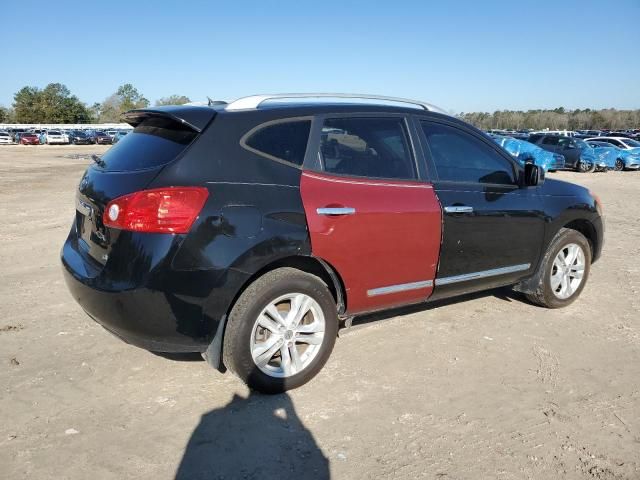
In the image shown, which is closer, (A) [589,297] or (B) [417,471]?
(B) [417,471]

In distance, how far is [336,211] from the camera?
321 cm

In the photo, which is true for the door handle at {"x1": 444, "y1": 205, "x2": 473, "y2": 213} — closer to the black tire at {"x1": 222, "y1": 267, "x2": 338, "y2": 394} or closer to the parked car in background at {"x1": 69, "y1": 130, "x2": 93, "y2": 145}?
the black tire at {"x1": 222, "y1": 267, "x2": 338, "y2": 394}

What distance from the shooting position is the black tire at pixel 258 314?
296 centimetres

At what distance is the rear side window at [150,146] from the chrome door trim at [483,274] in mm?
2102

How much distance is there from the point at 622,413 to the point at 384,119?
7.95 ft

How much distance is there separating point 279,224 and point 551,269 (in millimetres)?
2889

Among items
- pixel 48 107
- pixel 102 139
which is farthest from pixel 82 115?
pixel 102 139

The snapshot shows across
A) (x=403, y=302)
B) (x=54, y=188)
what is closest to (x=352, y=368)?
(x=403, y=302)

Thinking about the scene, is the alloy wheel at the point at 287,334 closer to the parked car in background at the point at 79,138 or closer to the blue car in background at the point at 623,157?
the blue car in background at the point at 623,157

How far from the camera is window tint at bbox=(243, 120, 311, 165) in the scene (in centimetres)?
310

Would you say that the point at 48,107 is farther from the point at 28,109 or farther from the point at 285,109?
the point at 285,109

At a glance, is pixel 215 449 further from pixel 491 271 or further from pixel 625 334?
pixel 625 334

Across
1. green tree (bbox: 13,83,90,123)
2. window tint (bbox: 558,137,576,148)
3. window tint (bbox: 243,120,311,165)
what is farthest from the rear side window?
green tree (bbox: 13,83,90,123)

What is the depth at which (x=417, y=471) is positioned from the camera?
2529mm
